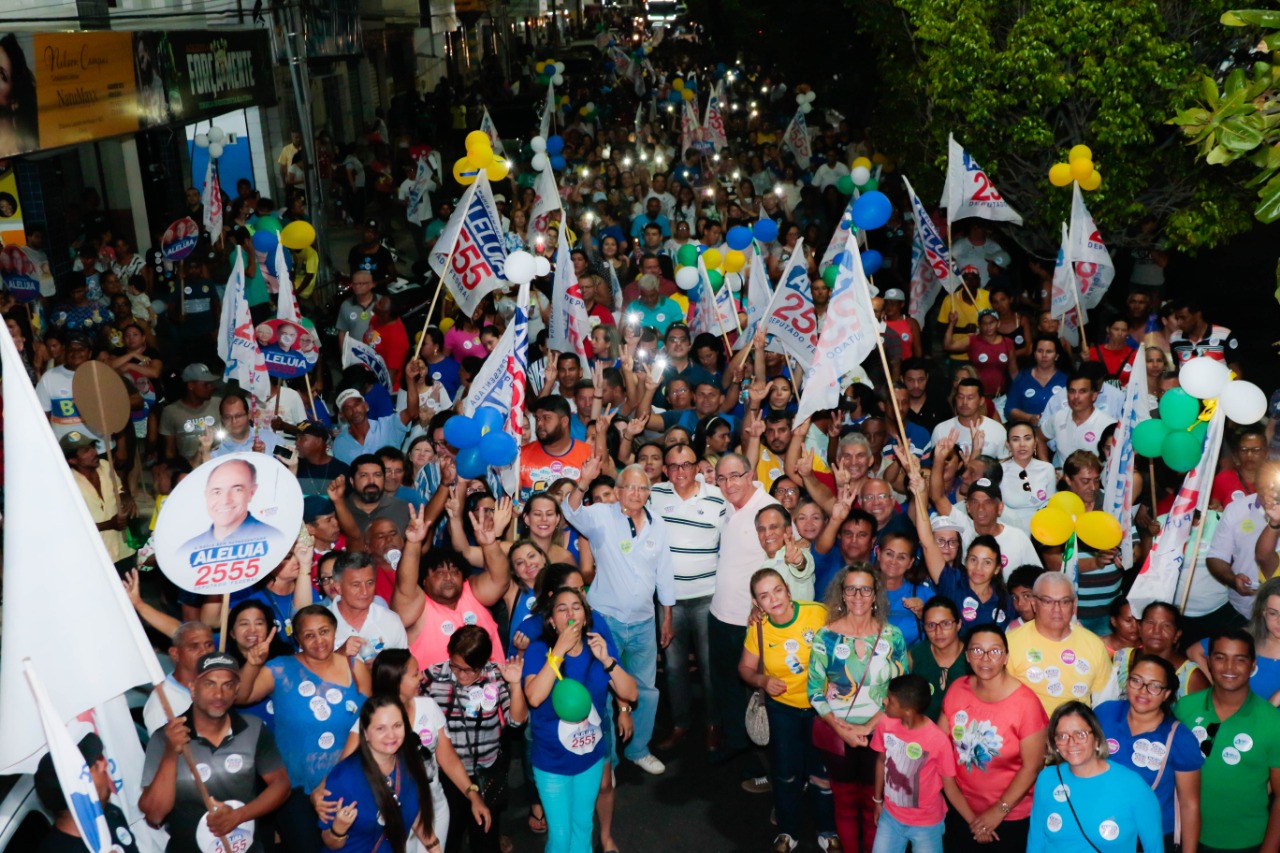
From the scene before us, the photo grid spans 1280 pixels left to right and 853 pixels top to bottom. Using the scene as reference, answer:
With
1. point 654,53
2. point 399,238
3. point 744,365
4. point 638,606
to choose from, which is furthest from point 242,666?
point 654,53

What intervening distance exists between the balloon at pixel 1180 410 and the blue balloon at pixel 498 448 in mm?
3598

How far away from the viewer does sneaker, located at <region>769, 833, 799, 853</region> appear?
22.2 ft

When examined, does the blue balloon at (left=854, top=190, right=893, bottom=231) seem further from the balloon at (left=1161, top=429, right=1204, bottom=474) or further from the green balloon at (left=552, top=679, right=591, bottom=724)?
the green balloon at (left=552, top=679, right=591, bottom=724)

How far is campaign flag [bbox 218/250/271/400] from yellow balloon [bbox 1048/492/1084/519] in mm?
5443

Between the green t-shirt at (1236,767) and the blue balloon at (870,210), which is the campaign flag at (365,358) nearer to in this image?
the blue balloon at (870,210)

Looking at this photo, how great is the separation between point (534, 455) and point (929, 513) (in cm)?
244

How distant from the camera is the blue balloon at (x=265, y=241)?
40.7 ft

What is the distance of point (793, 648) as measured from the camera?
253 inches

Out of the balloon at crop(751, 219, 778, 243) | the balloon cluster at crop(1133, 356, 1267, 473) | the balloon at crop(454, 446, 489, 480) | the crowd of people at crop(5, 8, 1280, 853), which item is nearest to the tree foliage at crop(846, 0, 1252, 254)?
the crowd of people at crop(5, 8, 1280, 853)

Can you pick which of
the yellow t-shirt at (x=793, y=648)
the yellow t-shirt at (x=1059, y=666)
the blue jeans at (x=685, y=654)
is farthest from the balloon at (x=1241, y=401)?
the blue jeans at (x=685, y=654)

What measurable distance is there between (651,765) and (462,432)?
2161 mm

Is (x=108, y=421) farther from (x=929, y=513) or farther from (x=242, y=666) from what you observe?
(x=929, y=513)

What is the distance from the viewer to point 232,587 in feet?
19.5

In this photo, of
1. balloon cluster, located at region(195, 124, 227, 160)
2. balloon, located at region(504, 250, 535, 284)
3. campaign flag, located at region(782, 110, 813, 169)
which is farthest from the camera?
campaign flag, located at region(782, 110, 813, 169)
